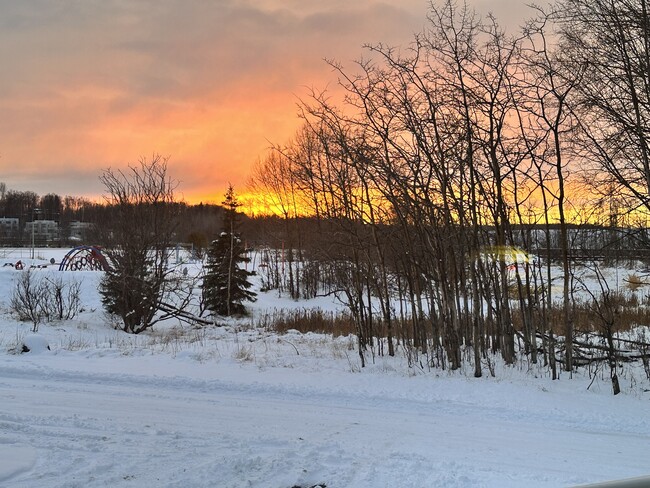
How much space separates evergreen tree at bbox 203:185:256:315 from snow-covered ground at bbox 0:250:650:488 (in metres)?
13.5

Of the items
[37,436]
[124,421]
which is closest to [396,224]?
[124,421]

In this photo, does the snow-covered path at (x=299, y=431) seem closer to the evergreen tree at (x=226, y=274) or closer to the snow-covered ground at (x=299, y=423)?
the snow-covered ground at (x=299, y=423)

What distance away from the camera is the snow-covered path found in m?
4.24

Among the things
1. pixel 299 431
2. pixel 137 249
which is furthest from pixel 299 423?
pixel 137 249

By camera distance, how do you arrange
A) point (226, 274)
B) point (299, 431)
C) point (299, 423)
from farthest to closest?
point (226, 274) < point (299, 423) < point (299, 431)

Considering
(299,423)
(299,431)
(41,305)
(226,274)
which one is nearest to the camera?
(299,431)

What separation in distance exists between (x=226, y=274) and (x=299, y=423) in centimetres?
1863

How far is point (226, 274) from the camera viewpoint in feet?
77.9

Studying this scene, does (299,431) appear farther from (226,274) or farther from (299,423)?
(226,274)

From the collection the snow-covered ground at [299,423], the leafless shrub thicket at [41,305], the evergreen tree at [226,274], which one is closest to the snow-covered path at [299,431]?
the snow-covered ground at [299,423]

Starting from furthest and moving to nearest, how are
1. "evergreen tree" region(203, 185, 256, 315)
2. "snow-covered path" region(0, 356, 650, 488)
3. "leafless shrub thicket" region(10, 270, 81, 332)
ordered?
"evergreen tree" region(203, 185, 256, 315), "leafless shrub thicket" region(10, 270, 81, 332), "snow-covered path" region(0, 356, 650, 488)

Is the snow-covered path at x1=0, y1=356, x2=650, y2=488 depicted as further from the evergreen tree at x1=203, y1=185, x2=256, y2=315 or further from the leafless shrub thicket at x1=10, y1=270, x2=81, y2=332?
the evergreen tree at x1=203, y1=185, x2=256, y2=315

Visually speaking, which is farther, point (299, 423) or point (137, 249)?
point (137, 249)

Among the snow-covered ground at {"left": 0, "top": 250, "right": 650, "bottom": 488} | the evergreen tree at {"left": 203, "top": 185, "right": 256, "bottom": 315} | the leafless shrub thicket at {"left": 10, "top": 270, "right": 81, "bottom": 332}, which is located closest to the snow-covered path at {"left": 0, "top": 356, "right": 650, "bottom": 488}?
the snow-covered ground at {"left": 0, "top": 250, "right": 650, "bottom": 488}
